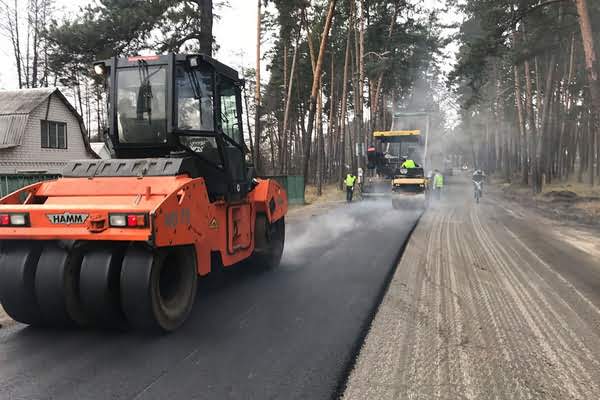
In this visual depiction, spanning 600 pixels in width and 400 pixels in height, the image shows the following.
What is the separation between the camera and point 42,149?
904 inches

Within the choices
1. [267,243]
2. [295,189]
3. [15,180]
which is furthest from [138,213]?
[295,189]

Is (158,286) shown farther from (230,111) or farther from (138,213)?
(230,111)

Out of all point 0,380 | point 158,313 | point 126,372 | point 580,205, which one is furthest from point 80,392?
point 580,205

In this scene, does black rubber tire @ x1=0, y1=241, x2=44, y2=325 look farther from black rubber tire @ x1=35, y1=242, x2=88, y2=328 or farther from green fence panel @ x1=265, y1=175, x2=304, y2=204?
green fence panel @ x1=265, y1=175, x2=304, y2=204

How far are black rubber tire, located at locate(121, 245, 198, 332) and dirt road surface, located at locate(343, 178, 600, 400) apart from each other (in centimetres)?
179

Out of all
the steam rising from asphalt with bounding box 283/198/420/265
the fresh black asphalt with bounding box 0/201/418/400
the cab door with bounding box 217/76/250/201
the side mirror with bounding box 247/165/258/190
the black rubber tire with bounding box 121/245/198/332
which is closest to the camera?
the fresh black asphalt with bounding box 0/201/418/400

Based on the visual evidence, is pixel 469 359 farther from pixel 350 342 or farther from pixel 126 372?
pixel 126 372

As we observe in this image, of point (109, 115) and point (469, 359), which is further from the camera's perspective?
point (109, 115)

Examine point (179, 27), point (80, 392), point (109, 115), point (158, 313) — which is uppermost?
point (179, 27)

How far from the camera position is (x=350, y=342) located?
4.11 metres

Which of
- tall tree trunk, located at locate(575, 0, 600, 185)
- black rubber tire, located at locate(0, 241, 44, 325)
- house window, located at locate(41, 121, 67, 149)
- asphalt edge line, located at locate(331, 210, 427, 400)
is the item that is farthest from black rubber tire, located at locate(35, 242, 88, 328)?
house window, located at locate(41, 121, 67, 149)

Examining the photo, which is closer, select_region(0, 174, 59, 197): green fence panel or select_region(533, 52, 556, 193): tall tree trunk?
select_region(0, 174, 59, 197): green fence panel

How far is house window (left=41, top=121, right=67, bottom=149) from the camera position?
23.1 metres

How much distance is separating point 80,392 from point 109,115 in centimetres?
304
